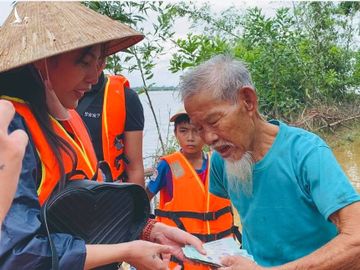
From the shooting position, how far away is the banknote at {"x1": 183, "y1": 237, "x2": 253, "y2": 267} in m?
1.99

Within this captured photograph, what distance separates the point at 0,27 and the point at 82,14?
29 cm

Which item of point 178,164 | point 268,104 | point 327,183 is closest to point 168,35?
point 178,164

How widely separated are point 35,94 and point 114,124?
1.24 m

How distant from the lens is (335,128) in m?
12.3

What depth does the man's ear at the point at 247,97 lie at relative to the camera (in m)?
2.03

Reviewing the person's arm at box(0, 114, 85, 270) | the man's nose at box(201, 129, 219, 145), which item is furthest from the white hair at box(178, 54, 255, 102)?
the person's arm at box(0, 114, 85, 270)

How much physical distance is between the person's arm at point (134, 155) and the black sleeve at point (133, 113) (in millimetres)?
35

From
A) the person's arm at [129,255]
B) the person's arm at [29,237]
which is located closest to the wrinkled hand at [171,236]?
the person's arm at [129,255]

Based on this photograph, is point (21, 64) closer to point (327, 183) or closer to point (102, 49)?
point (102, 49)

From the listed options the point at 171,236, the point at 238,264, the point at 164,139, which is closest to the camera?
the point at 238,264

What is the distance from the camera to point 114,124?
2918mm

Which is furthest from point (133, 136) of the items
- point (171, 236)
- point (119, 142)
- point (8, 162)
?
point (8, 162)

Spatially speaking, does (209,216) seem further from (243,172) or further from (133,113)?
(243,172)

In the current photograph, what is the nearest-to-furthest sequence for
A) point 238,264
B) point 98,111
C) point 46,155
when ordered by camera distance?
1. point 46,155
2. point 238,264
3. point 98,111
